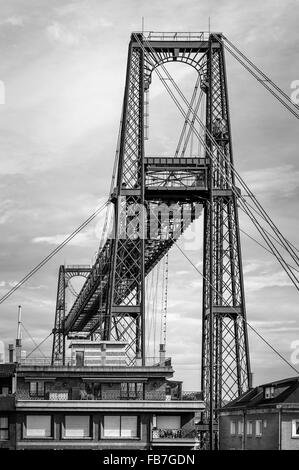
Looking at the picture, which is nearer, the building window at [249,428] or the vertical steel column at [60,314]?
the building window at [249,428]

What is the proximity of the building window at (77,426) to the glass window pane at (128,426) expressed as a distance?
1.86m

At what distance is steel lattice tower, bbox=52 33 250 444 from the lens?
226 feet

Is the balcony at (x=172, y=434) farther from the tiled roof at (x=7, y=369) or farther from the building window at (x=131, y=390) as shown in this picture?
the tiled roof at (x=7, y=369)

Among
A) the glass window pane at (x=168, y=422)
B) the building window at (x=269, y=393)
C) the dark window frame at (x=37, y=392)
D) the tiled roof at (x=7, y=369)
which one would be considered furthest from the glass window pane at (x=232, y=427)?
the tiled roof at (x=7, y=369)

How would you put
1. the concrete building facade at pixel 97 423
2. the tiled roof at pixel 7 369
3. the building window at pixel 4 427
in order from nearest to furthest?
the concrete building facade at pixel 97 423 < the building window at pixel 4 427 < the tiled roof at pixel 7 369

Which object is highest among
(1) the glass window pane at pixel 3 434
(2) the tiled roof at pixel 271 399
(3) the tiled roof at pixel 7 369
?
(3) the tiled roof at pixel 7 369

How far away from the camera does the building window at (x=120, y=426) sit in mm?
56156

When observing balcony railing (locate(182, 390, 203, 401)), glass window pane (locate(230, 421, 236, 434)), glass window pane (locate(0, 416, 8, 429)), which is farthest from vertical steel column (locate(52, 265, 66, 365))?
glass window pane (locate(0, 416, 8, 429))

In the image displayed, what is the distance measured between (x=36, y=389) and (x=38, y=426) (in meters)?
3.05

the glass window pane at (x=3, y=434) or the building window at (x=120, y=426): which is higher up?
the building window at (x=120, y=426)

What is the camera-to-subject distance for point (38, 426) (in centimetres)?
5653

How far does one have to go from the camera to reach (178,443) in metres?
55.5

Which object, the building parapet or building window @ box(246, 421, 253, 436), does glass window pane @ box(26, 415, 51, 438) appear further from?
building window @ box(246, 421, 253, 436)
